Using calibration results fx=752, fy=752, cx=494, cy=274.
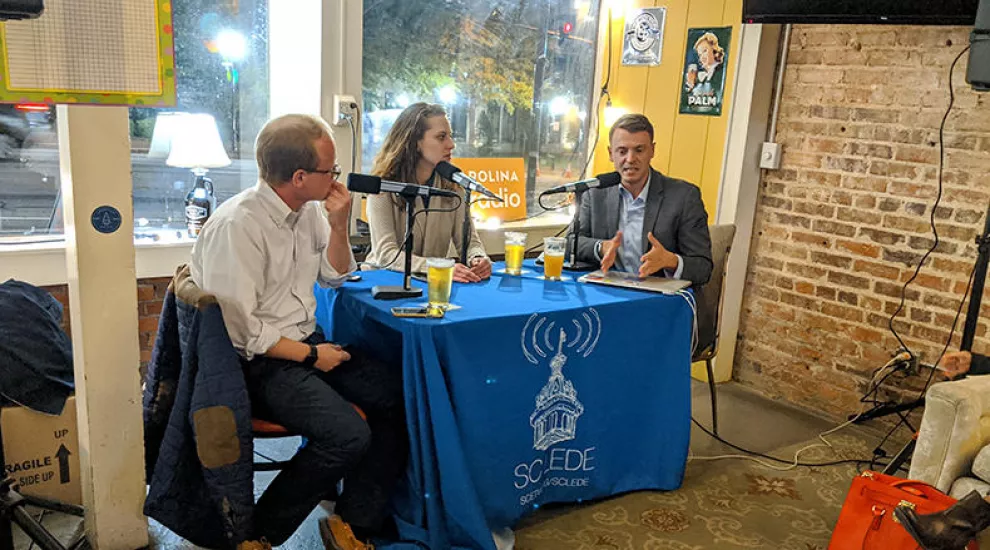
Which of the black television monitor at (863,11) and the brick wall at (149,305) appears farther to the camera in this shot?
the brick wall at (149,305)

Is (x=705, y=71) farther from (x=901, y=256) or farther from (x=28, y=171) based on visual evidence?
(x=28, y=171)

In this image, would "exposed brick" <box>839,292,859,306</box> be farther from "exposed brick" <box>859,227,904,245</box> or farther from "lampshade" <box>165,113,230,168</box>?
"lampshade" <box>165,113,230,168</box>

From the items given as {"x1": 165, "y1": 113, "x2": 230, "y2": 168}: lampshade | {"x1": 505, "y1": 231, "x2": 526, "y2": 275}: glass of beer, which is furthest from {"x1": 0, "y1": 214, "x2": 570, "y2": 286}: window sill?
{"x1": 505, "y1": 231, "x2": 526, "y2": 275}: glass of beer

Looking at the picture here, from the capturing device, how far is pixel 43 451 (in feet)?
7.36

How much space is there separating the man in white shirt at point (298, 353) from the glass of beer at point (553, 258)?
69cm

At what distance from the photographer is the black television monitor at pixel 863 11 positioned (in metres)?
2.74

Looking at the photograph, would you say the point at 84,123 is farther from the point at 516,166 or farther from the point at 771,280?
the point at 771,280

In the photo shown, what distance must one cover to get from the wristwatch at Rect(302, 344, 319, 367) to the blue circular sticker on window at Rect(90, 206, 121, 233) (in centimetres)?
59

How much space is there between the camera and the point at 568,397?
233 cm

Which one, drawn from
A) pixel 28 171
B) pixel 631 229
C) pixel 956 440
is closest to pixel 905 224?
pixel 631 229

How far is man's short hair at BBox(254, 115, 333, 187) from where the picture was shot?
202 cm

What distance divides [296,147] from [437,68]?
6.85 feet

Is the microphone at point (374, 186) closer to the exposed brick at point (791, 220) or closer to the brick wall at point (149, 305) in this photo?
the brick wall at point (149, 305)

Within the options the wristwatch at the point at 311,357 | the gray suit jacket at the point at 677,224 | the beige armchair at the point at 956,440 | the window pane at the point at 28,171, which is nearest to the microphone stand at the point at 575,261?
the gray suit jacket at the point at 677,224
